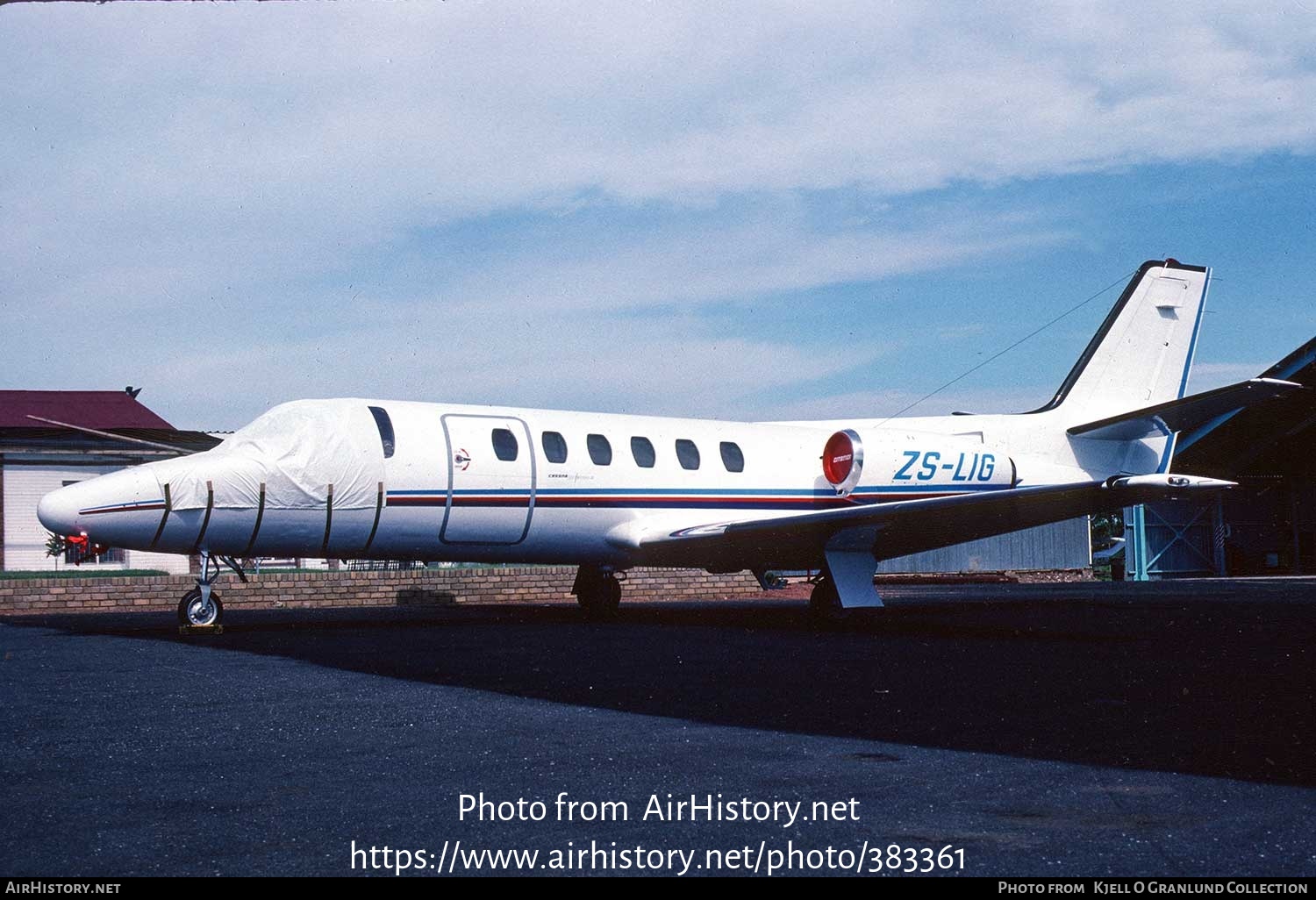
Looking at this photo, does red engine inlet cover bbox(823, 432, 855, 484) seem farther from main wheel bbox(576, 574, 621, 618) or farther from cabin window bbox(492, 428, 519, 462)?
cabin window bbox(492, 428, 519, 462)

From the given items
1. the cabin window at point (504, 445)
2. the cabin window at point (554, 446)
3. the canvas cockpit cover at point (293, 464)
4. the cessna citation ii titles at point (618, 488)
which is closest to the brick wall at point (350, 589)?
the cessna citation ii titles at point (618, 488)

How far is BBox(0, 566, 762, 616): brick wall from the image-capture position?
19.2m

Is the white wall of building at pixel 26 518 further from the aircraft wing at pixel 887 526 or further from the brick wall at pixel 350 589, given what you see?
the aircraft wing at pixel 887 526

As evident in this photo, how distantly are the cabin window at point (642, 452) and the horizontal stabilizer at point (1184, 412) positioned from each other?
7.15 metres

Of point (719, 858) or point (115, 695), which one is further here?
point (115, 695)

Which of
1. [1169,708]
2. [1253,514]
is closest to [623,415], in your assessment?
[1169,708]

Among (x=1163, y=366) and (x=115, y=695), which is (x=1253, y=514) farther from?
(x=115, y=695)

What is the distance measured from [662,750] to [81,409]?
35067 millimetres

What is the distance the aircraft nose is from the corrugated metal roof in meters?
22.1

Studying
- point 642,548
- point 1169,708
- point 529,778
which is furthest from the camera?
point 642,548

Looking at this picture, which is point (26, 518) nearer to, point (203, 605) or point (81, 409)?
point (81, 409)

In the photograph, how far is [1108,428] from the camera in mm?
19922

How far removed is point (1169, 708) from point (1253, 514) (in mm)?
38199

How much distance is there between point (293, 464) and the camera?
13883mm
